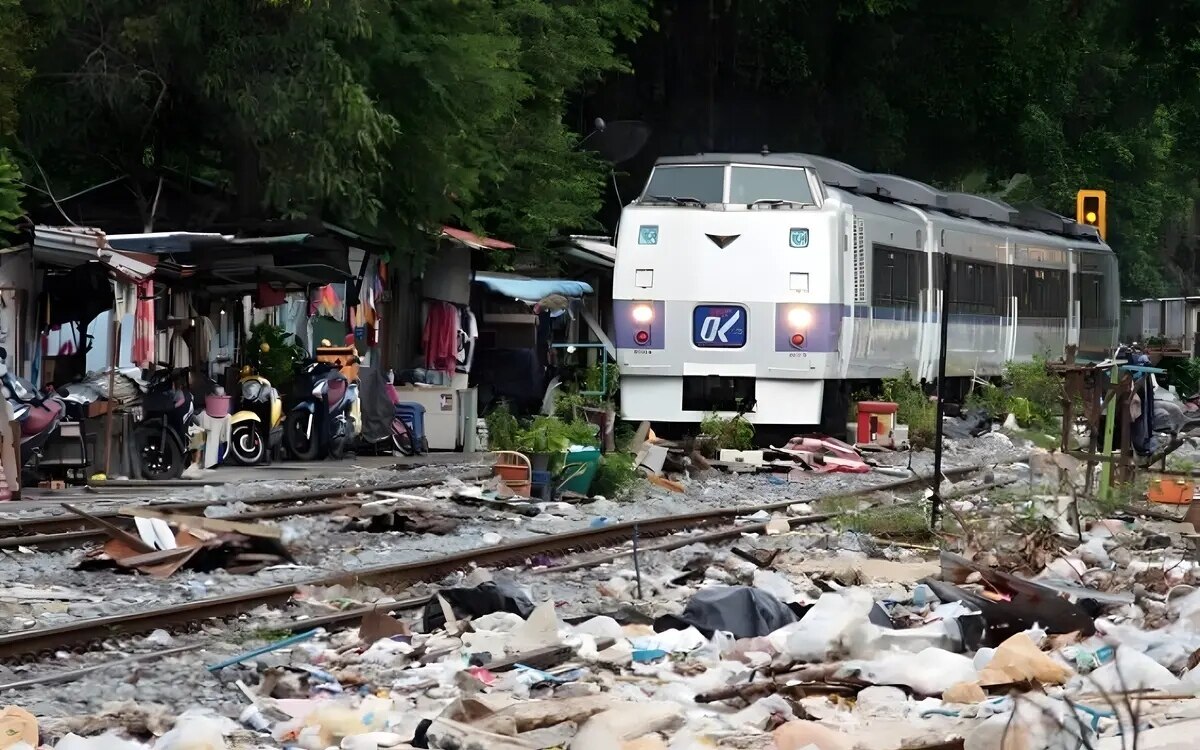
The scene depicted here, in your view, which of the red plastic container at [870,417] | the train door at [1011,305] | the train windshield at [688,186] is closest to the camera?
the train windshield at [688,186]

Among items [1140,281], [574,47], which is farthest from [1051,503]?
[1140,281]

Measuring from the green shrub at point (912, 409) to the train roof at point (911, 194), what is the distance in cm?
236

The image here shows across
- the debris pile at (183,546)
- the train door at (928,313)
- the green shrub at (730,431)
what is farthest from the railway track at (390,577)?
the train door at (928,313)

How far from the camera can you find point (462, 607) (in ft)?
28.6

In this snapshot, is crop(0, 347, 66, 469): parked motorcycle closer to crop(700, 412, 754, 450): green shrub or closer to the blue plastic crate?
the blue plastic crate

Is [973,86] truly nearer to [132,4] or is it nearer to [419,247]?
[419,247]

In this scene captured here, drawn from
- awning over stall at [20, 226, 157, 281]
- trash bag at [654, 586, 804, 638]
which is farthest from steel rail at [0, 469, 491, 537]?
trash bag at [654, 586, 804, 638]

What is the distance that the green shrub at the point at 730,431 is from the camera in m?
19.9

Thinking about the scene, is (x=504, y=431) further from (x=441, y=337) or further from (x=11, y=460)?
(x=441, y=337)

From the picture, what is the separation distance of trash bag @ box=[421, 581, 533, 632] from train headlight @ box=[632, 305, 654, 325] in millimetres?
11223

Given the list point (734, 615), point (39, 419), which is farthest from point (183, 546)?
point (39, 419)

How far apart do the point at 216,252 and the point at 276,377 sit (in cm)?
317

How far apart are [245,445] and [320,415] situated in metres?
1.30

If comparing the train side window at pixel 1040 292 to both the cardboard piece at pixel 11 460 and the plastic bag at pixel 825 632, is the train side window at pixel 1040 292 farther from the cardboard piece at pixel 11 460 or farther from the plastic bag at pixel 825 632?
the plastic bag at pixel 825 632
